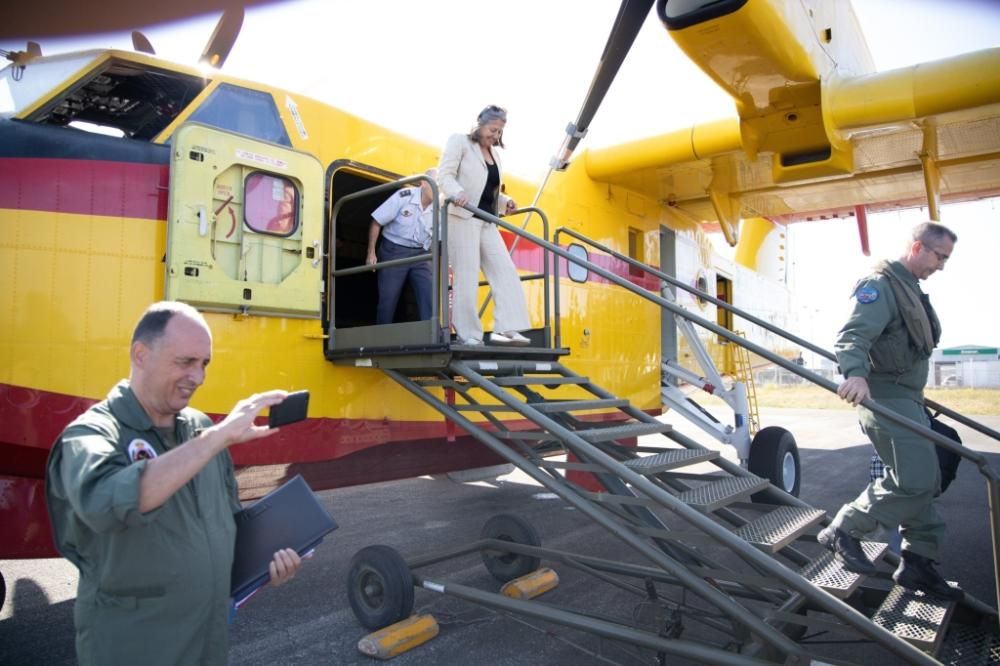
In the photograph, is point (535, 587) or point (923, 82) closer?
point (535, 587)

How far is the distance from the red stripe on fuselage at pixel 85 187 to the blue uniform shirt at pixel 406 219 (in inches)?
59.0

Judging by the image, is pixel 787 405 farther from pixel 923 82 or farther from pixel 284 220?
pixel 284 220

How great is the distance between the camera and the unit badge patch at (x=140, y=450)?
1.64 metres

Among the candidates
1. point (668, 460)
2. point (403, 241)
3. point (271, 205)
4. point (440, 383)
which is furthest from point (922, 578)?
point (271, 205)

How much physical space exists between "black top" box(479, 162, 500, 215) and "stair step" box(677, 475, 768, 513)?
241 cm

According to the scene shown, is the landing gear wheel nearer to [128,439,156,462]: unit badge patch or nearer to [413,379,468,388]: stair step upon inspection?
[413,379,468,388]: stair step

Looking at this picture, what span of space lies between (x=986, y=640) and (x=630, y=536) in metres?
1.74

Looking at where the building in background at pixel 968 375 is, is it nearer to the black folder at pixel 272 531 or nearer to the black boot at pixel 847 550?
the black boot at pixel 847 550

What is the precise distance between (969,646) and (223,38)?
602cm

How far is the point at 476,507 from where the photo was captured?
7.74 metres

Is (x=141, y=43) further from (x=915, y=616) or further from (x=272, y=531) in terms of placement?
(x=915, y=616)

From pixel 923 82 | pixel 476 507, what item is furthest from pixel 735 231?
pixel 476 507

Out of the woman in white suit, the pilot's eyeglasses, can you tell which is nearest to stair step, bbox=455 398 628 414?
the woman in white suit

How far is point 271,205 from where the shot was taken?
4.01m
